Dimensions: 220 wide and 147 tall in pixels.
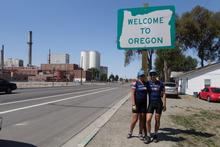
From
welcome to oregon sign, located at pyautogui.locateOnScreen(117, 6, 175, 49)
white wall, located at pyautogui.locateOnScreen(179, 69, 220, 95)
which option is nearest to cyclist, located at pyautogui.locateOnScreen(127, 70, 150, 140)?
welcome to oregon sign, located at pyautogui.locateOnScreen(117, 6, 175, 49)

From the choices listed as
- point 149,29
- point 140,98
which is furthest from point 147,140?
point 149,29

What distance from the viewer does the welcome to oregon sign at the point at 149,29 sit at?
9188 mm

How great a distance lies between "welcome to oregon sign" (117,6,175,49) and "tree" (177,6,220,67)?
5009 cm

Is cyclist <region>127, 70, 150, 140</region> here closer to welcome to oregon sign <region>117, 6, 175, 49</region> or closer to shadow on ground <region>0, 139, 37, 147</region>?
welcome to oregon sign <region>117, 6, 175, 49</region>

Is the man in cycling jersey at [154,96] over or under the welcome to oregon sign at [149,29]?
under

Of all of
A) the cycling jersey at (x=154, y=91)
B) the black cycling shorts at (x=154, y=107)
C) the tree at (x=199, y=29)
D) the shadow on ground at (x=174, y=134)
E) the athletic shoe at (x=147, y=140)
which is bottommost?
the shadow on ground at (x=174, y=134)

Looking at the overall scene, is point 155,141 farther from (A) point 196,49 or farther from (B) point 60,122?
(A) point 196,49

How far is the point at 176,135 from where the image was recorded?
9414mm

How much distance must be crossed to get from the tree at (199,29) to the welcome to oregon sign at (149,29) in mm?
50095

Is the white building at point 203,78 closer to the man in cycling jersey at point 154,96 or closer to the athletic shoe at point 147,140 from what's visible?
the man in cycling jersey at point 154,96

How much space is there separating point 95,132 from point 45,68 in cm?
16913

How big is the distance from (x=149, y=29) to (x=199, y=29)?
52513 mm

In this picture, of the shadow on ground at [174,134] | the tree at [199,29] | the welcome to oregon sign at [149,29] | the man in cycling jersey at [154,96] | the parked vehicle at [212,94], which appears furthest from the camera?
the tree at [199,29]


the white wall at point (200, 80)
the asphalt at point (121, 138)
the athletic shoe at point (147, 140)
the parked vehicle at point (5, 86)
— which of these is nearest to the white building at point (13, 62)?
the white wall at point (200, 80)
